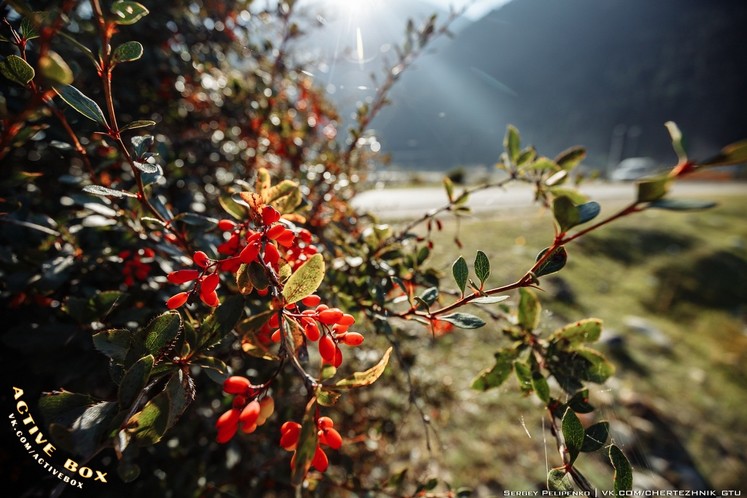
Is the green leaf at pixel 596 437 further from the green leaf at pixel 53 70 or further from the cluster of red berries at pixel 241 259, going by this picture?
the green leaf at pixel 53 70

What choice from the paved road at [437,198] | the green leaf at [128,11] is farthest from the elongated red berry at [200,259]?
the paved road at [437,198]

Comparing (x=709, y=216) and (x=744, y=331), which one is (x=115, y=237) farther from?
(x=709, y=216)

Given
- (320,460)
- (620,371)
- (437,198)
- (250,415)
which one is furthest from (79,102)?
(437,198)

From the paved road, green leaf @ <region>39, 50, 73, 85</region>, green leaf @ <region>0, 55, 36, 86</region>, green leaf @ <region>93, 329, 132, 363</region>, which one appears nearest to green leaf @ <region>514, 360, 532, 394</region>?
green leaf @ <region>93, 329, 132, 363</region>

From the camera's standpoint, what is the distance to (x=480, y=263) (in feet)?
2.01

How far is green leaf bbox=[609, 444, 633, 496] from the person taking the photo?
0.55m

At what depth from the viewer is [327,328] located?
543 millimetres

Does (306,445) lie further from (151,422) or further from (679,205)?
(679,205)

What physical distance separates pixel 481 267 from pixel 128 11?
63 cm

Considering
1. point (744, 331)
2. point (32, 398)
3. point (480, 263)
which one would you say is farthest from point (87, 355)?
point (744, 331)

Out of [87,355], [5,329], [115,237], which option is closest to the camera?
[87,355]

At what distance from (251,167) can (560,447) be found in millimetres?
1467

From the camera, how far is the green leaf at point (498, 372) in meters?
0.87

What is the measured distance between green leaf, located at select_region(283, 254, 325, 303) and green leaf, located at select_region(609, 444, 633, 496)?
20.5 inches
